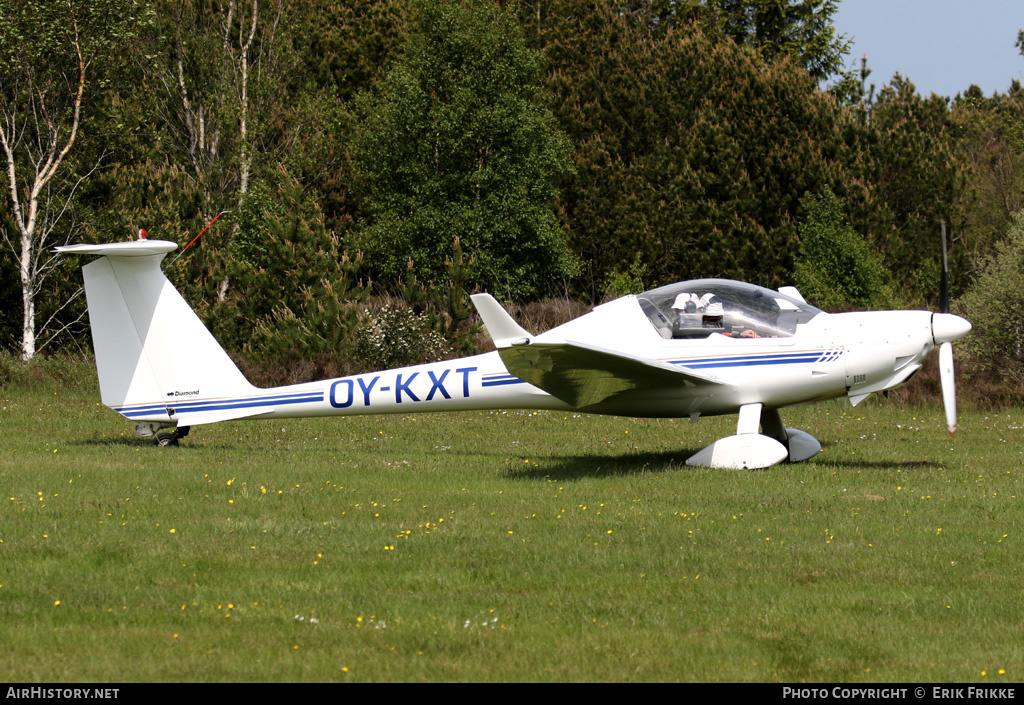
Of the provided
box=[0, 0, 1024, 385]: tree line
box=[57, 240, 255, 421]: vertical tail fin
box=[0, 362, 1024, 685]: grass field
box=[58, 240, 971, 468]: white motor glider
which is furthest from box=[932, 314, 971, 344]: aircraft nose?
box=[0, 0, 1024, 385]: tree line

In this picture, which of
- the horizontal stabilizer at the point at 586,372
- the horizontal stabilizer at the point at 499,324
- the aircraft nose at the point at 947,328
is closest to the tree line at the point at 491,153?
the horizontal stabilizer at the point at 586,372

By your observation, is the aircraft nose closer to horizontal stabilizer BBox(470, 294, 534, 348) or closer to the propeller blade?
the propeller blade

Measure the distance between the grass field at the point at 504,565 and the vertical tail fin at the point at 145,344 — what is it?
0.71 metres

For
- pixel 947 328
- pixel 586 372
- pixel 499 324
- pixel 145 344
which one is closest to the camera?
pixel 499 324

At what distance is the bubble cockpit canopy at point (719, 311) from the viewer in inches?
471

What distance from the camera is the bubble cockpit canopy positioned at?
39.3 ft

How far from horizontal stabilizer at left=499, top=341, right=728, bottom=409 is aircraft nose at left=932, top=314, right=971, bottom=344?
2300 millimetres

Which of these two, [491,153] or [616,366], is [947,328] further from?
[491,153]

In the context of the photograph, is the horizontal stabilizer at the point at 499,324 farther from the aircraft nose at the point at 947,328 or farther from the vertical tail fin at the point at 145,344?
the aircraft nose at the point at 947,328

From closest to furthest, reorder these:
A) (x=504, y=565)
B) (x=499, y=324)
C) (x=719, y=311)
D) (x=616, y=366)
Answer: (x=504, y=565)
(x=499, y=324)
(x=616, y=366)
(x=719, y=311)

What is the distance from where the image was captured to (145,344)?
496 inches

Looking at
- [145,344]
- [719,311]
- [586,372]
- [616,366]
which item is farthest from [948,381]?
[145,344]

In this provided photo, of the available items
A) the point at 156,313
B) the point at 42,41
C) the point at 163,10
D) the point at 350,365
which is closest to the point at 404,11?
the point at 163,10

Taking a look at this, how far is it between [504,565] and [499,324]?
2823 millimetres
